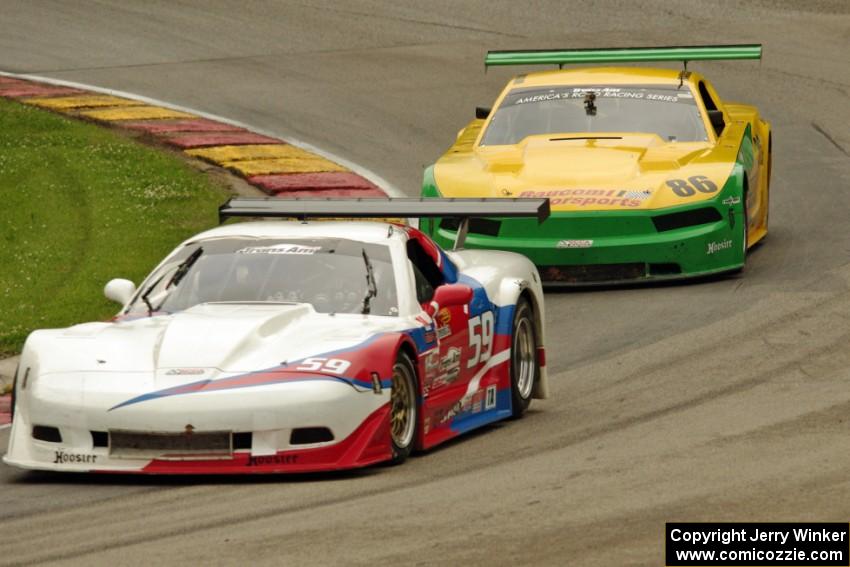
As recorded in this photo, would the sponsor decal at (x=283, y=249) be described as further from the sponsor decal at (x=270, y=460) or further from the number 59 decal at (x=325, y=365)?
the sponsor decal at (x=270, y=460)

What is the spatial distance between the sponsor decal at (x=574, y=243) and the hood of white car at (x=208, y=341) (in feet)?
16.4

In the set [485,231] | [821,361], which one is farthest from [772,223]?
[821,361]

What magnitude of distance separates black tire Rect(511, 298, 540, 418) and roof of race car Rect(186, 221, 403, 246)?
3.32ft

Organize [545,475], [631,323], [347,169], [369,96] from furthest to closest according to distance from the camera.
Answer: [369,96] → [347,169] → [631,323] → [545,475]

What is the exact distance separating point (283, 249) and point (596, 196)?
4.86 metres

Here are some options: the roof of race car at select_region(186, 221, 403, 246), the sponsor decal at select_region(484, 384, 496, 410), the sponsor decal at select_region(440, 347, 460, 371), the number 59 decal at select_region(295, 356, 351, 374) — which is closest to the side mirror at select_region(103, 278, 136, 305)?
the roof of race car at select_region(186, 221, 403, 246)

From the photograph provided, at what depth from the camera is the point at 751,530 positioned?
741cm

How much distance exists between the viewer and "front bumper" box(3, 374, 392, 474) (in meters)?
8.95

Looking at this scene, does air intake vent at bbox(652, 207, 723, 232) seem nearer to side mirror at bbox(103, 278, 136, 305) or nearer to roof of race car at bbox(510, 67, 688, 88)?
roof of race car at bbox(510, 67, 688, 88)

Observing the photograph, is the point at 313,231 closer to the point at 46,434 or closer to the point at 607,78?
the point at 46,434

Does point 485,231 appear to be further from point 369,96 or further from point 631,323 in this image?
point 369,96

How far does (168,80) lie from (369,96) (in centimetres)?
233

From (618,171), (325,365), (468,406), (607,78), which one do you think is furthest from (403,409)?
(607,78)

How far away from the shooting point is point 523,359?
450 inches
